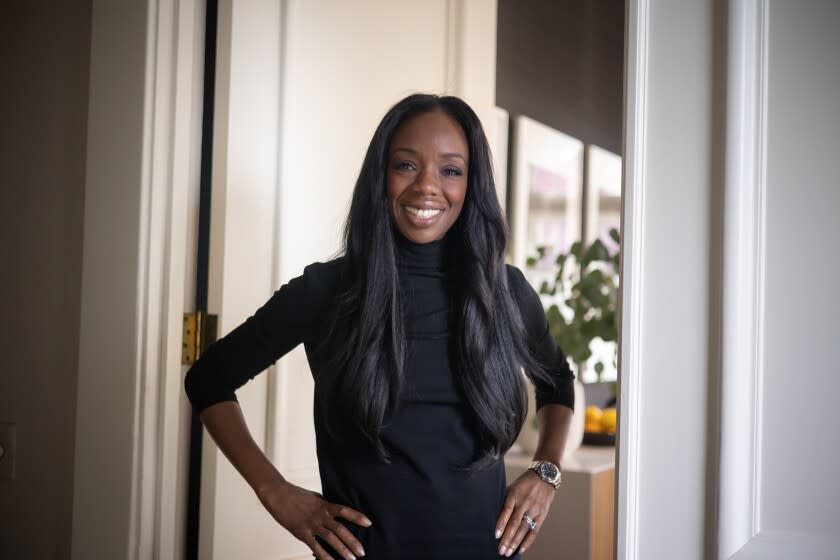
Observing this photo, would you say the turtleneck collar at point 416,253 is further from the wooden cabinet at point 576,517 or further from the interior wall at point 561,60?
the interior wall at point 561,60

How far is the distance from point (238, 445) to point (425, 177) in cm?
59

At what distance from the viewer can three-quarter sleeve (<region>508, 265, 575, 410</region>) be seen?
1614 millimetres

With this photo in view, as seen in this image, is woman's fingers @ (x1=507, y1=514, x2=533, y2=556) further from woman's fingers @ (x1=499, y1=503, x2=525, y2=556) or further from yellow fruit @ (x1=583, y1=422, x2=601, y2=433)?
yellow fruit @ (x1=583, y1=422, x2=601, y2=433)

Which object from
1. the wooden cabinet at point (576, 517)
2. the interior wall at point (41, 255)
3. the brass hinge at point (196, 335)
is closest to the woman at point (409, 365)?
the brass hinge at point (196, 335)

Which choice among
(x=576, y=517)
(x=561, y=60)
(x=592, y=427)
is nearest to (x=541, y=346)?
(x=576, y=517)

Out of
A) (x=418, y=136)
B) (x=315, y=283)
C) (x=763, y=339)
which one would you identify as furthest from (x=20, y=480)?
(x=763, y=339)

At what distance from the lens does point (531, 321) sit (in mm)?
1618

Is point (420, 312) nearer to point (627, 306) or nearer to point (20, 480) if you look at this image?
point (627, 306)

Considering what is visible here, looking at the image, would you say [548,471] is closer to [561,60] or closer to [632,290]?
[632,290]

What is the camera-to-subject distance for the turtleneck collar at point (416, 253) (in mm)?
1500

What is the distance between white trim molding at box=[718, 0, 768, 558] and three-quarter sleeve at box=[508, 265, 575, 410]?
70 centimetres

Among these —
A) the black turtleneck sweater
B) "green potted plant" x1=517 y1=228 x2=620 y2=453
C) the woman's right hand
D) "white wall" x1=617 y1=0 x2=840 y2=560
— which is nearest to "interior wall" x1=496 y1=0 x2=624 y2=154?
"green potted plant" x1=517 y1=228 x2=620 y2=453

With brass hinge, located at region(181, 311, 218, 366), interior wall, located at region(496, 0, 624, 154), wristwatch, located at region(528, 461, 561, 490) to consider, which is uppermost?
interior wall, located at region(496, 0, 624, 154)

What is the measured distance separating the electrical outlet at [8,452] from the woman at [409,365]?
1.77 feet
